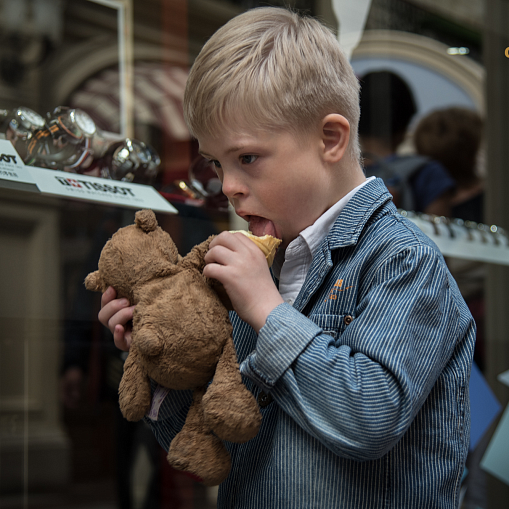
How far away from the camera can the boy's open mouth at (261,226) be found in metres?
0.82

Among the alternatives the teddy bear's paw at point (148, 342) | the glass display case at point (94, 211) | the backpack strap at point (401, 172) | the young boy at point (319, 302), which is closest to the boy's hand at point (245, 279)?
the young boy at point (319, 302)

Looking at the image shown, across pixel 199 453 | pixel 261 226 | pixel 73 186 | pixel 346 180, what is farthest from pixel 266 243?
pixel 73 186

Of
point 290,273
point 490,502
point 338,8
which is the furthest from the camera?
point 490,502

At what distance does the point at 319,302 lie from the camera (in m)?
0.80

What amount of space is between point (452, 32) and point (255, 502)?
172 cm

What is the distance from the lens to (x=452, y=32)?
2.00 meters

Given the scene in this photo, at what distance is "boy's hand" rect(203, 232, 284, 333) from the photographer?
0.71m

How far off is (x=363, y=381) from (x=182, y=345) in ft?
0.64

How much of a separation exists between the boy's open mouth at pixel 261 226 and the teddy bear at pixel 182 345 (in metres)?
0.10

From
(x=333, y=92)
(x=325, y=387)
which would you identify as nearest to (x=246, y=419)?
(x=325, y=387)

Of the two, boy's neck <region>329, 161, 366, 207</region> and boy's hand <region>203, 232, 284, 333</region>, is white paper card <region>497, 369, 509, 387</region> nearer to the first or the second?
boy's neck <region>329, 161, 366, 207</region>

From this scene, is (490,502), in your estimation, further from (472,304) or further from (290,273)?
(290,273)

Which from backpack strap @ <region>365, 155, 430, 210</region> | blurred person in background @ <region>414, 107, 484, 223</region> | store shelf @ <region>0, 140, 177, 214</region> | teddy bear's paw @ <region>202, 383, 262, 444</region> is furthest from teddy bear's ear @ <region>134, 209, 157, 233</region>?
→ blurred person in background @ <region>414, 107, 484, 223</region>

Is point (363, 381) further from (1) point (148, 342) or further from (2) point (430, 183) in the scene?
(2) point (430, 183)
